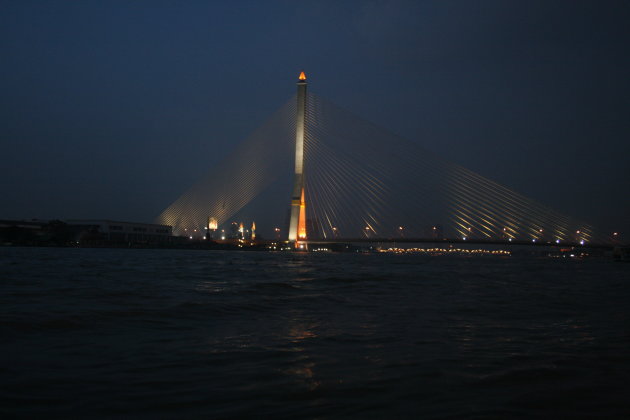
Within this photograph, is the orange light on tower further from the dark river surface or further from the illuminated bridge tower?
the dark river surface

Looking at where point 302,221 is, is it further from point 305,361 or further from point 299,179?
point 305,361

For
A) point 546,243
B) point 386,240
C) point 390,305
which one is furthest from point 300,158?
point 390,305

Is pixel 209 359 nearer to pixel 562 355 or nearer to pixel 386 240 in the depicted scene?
pixel 562 355

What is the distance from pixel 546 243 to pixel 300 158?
2001 cm

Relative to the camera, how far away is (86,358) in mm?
3590

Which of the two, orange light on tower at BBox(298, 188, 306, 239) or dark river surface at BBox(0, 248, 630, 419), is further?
orange light on tower at BBox(298, 188, 306, 239)

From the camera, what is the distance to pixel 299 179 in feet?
125

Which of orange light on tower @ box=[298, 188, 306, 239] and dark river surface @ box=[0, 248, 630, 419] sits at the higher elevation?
orange light on tower @ box=[298, 188, 306, 239]

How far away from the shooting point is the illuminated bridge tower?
38.1m

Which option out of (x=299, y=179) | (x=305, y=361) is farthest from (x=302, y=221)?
(x=305, y=361)

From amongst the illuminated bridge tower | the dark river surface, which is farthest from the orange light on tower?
the dark river surface

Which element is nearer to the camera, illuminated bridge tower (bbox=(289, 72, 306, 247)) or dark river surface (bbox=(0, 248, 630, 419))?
dark river surface (bbox=(0, 248, 630, 419))

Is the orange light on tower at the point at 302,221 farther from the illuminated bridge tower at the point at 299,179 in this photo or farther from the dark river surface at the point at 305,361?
the dark river surface at the point at 305,361

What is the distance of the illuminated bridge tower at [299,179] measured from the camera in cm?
3806
